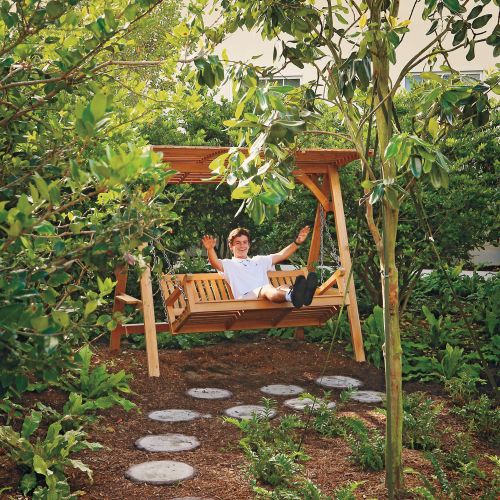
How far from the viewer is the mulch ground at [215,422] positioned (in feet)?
13.1

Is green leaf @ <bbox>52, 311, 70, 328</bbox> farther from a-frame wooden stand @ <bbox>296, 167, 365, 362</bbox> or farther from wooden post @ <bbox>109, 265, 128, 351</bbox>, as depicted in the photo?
a-frame wooden stand @ <bbox>296, 167, 365, 362</bbox>

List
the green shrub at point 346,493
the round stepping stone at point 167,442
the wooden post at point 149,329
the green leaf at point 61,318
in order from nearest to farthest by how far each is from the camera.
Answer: the green leaf at point 61,318 → the green shrub at point 346,493 → the round stepping stone at point 167,442 → the wooden post at point 149,329

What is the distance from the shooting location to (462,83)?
3.45m

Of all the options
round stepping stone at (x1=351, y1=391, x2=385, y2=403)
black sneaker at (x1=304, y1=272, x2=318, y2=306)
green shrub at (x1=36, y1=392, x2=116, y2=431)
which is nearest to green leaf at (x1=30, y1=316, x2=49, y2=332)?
green shrub at (x1=36, y1=392, x2=116, y2=431)

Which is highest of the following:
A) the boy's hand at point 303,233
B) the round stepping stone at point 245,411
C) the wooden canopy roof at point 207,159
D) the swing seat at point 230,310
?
the wooden canopy roof at point 207,159

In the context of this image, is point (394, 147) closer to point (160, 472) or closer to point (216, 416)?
point (160, 472)

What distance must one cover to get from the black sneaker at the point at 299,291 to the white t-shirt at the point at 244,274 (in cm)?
98

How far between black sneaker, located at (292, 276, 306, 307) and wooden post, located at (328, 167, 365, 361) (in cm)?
82

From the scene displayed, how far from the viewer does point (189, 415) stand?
5.55 m

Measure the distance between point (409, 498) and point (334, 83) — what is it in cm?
206

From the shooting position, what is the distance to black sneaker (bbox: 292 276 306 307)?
21.6ft

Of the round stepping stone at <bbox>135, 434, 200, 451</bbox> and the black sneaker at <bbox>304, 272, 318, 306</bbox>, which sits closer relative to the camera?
the round stepping stone at <bbox>135, 434, 200, 451</bbox>

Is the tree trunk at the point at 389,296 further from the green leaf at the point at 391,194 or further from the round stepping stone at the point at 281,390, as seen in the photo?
the round stepping stone at the point at 281,390

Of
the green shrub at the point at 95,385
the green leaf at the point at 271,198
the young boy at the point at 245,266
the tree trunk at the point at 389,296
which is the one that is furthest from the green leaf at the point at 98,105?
the young boy at the point at 245,266
